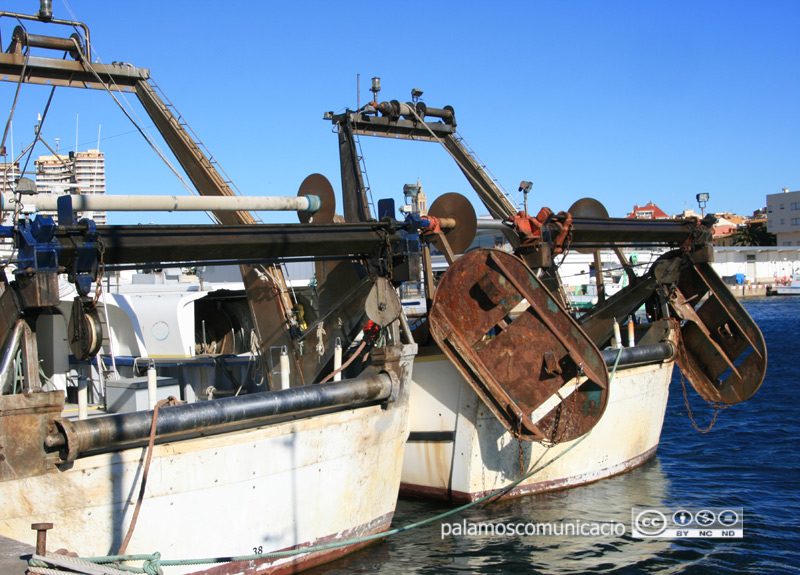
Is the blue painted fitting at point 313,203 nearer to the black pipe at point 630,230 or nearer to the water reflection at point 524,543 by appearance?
the black pipe at point 630,230

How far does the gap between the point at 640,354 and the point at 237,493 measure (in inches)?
307

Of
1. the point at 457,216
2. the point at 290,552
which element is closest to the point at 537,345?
the point at 457,216

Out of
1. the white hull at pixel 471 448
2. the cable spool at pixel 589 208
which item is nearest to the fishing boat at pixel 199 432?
the white hull at pixel 471 448

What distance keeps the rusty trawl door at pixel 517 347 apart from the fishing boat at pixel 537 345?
0.02 m

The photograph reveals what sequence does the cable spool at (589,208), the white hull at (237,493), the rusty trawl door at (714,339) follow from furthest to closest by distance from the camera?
the cable spool at (589,208) → the rusty trawl door at (714,339) → the white hull at (237,493)

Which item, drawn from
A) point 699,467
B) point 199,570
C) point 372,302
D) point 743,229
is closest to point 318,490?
point 199,570

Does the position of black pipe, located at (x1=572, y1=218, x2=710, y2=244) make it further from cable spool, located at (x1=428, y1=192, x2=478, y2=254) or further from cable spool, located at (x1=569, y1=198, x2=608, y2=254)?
cable spool, located at (x1=428, y1=192, x2=478, y2=254)

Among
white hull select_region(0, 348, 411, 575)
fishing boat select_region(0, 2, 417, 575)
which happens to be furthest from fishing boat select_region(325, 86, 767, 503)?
white hull select_region(0, 348, 411, 575)

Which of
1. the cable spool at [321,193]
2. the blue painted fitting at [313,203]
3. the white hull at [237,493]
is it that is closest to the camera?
the white hull at [237,493]

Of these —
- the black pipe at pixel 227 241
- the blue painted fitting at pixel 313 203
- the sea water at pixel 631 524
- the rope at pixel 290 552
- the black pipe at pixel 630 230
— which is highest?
the blue painted fitting at pixel 313 203

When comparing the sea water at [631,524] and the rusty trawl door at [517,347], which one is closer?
the sea water at [631,524]

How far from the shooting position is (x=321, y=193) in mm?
13766

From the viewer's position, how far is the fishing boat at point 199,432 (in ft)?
24.6

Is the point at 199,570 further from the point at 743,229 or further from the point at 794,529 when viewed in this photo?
the point at 743,229
